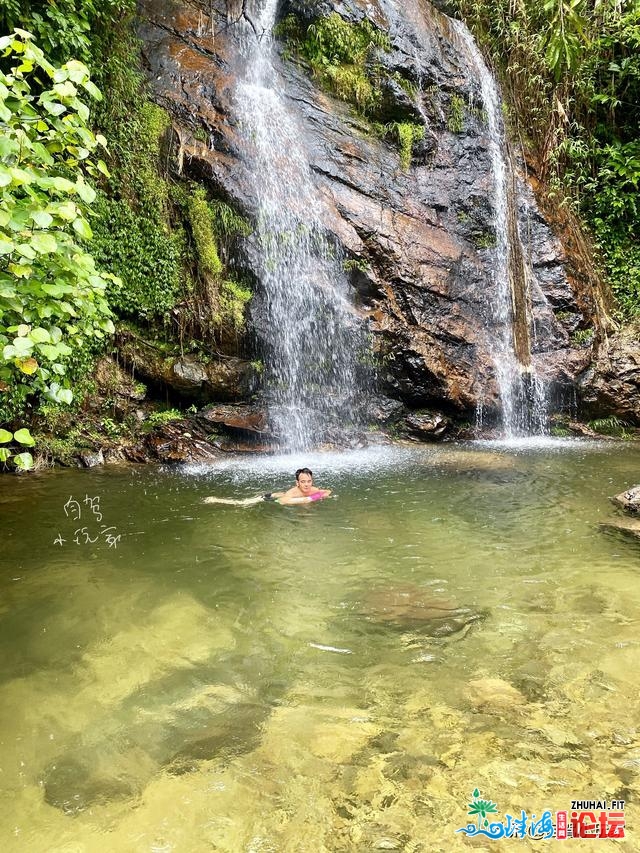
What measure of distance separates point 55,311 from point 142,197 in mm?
8720

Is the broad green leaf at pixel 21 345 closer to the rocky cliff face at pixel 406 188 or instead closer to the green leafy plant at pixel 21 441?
the green leafy plant at pixel 21 441

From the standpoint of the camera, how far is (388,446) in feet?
34.9

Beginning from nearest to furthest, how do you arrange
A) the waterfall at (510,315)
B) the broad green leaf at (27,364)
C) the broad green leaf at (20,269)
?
the broad green leaf at (20,269), the broad green leaf at (27,364), the waterfall at (510,315)

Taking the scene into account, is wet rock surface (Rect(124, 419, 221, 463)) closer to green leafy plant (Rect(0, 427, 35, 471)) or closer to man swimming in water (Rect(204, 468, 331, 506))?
man swimming in water (Rect(204, 468, 331, 506))

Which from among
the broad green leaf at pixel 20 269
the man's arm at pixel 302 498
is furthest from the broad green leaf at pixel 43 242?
the man's arm at pixel 302 498

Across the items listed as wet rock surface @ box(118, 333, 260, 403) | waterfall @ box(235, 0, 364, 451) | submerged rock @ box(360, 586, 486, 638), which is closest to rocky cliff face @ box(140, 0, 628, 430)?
waterfall @ box(235, 0, 364, 451)

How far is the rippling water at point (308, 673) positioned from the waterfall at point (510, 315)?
5.44 meters

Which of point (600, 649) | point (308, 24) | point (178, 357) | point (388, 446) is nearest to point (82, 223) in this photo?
point (600, 649)

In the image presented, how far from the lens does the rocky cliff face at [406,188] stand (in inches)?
430

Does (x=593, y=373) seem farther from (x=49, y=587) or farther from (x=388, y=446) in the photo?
(x=49, y=587)

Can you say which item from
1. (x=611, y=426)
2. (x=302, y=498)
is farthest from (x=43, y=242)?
(x=611, y=426)

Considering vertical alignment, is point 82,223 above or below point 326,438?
above

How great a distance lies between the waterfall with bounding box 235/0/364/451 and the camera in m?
10.5

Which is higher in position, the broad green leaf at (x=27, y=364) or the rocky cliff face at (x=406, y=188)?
the rocky cliff face at (x=406, y=188)
